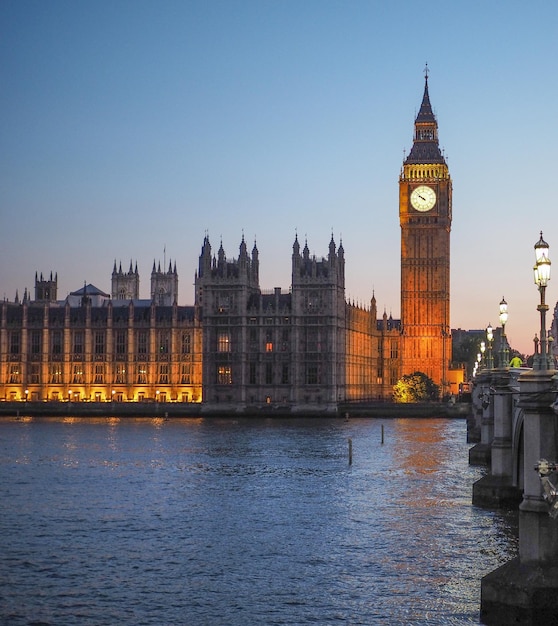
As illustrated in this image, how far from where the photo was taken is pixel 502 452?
39.9 m

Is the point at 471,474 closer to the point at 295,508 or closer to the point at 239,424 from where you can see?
the point at 295,508

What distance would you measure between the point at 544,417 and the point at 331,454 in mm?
53436

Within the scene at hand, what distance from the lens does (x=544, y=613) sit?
74.2ft

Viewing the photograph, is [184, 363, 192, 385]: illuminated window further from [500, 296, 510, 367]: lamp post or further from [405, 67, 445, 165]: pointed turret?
[500, 296, 510, 367]: lamp post

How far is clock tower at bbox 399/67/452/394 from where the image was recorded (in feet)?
581

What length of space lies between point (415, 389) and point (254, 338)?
27298mm

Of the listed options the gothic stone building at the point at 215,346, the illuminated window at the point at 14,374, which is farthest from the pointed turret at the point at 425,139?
the illuminated window at the point at 14,374

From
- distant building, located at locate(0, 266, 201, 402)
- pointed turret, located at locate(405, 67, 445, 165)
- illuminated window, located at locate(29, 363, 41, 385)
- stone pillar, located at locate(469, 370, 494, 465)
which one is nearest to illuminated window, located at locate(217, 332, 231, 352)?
distant building, located at locate(0, 266, 201, 402)

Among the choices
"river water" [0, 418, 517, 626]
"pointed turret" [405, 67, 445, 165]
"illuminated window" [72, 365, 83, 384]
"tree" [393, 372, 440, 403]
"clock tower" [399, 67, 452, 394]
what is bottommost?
"river water" [0, 418, 517, 626]

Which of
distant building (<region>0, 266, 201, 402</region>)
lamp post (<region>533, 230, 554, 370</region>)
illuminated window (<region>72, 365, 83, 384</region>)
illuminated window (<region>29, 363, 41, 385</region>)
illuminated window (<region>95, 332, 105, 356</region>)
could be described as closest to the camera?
lamp post (<region>533, 230, 554, 370</region>)

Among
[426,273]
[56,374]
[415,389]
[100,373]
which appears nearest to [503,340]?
[415,389]

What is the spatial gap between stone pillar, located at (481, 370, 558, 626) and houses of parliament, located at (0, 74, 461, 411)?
11843 cm

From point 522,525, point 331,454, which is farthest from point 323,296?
point 522,525

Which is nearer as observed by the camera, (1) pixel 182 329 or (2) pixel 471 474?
(2) pixel 471 474
